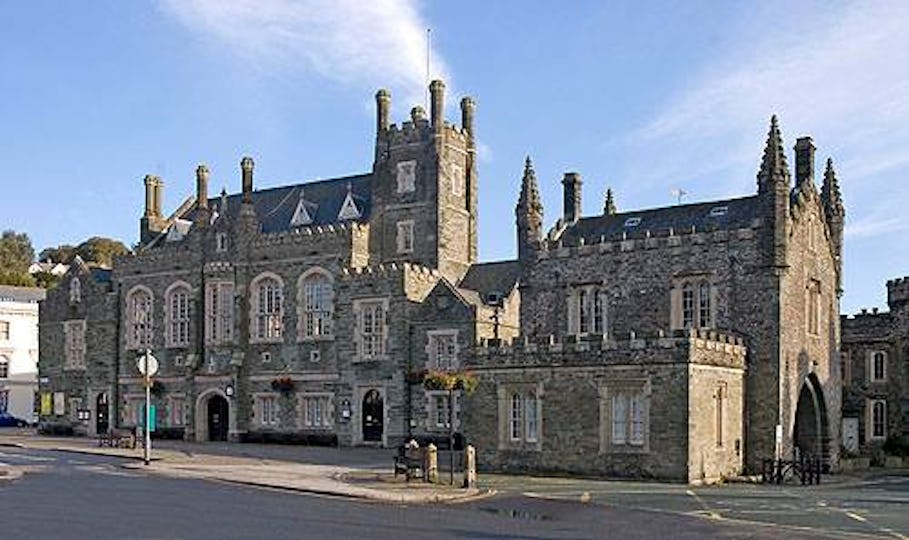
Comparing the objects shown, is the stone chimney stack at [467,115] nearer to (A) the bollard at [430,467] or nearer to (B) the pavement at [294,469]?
(B) the pavement at [294,469]

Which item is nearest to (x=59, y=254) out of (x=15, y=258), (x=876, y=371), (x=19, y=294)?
(x=15, y=258)

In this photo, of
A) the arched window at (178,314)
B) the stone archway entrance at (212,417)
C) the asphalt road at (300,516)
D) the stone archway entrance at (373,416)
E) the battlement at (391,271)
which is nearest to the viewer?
the asphalt road at (300,516)

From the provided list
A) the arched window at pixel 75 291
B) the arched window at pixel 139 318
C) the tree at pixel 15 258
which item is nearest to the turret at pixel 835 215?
the arched window at pixel 139 318

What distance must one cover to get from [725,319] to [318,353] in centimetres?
Answer: 2196

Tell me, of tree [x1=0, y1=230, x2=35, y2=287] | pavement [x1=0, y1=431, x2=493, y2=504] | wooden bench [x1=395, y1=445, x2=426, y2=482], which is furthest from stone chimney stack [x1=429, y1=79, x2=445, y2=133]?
tree [x1=0, y1=230, x2=35, y2=287]

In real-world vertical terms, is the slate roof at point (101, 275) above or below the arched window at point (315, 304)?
above

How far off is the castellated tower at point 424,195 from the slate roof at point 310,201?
1.78 meters

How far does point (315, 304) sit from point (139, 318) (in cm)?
1288

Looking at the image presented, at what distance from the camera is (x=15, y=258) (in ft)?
404

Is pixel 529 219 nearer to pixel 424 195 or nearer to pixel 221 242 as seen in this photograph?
pixel 424 195

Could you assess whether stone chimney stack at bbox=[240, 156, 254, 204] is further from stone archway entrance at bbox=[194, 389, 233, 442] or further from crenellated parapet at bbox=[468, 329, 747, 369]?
crenellated parapet at bbox=[468, 329, 747, 369]

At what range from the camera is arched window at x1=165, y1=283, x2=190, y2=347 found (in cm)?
6019

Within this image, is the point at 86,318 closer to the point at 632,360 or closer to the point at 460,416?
the point at 460,416

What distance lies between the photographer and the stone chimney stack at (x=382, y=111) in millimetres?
58812
